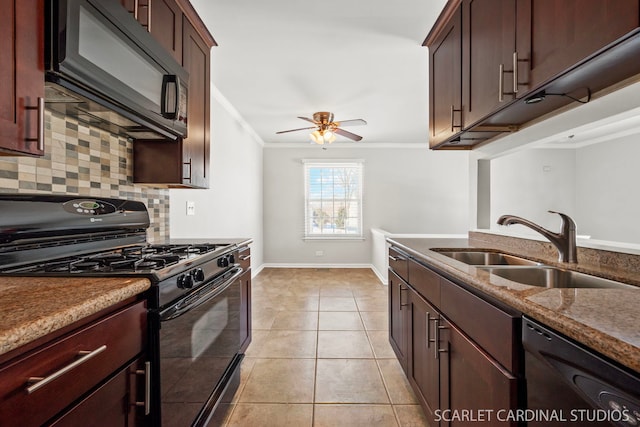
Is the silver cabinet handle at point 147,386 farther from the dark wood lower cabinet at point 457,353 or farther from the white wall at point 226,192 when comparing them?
the white wall at point 226,192

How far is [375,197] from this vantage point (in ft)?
20.2

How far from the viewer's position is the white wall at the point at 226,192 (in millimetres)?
2775

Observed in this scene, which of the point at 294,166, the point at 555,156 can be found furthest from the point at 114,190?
the point at 294,166

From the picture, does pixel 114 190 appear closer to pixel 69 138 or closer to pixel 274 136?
pixel 69 138

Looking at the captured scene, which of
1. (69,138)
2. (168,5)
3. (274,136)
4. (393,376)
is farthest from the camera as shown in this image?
(274,136)

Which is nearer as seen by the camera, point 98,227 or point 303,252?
point 98,227

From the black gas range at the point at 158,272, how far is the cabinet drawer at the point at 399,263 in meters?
1.05

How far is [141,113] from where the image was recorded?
1.42 m

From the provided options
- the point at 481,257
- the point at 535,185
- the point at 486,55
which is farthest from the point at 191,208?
the point at 535,185

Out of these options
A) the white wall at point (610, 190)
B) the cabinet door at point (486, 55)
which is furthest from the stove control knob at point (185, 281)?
the white wall at point (610, 190)

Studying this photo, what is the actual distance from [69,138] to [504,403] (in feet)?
6.82

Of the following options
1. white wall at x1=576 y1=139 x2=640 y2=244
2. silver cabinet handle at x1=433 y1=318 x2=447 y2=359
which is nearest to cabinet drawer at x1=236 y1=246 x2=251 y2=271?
silver cabinet handle at x1=433 y1=318 x2=447 y2=359

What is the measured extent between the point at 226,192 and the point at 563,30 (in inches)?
134

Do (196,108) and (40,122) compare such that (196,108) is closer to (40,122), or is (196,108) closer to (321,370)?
(40,122)
